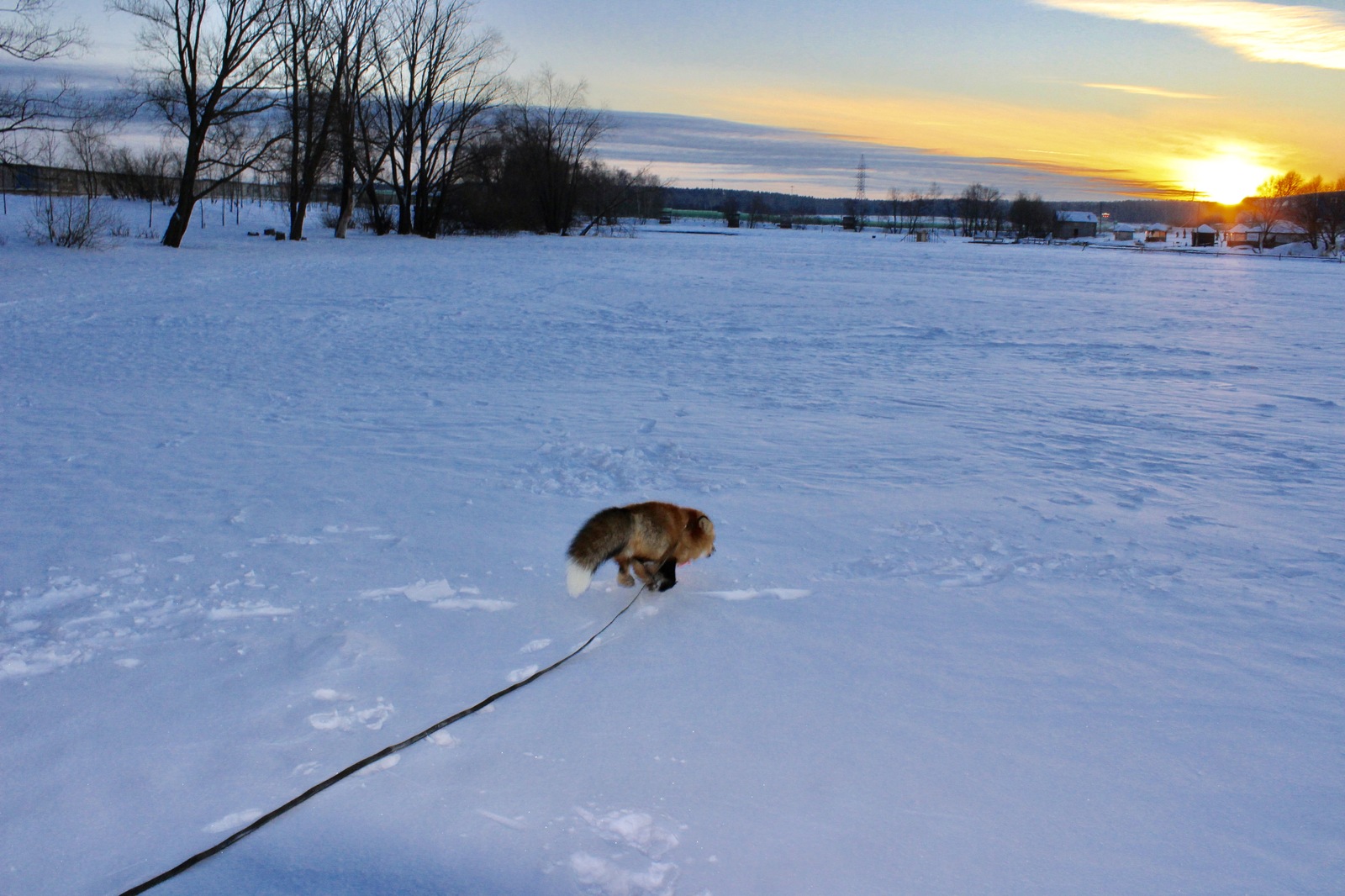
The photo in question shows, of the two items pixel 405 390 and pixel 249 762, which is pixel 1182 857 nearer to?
pixel 249 762

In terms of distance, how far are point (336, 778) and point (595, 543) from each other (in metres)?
1.52

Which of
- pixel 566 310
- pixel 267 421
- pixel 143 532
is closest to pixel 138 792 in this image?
pixel 143 532

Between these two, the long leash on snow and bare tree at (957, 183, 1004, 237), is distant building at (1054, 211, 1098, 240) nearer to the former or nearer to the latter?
bare tree at (957, 183, 1004, 237)

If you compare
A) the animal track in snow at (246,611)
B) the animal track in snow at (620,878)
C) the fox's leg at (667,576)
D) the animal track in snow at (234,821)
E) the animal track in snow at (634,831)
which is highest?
the fox's leg at (667,576)

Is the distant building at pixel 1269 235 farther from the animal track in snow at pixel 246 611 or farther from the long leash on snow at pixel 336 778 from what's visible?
the animal track in snow at pixel 246 611

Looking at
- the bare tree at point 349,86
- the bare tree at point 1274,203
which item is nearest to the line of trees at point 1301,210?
the bare tree at point 1274,203

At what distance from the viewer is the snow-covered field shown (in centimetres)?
272

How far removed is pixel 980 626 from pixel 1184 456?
4382 mm

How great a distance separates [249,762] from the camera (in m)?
3.02

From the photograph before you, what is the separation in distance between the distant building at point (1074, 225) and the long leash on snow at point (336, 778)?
13358 cm

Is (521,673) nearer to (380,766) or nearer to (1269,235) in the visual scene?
(380,766)

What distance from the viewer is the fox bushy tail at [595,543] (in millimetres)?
3951

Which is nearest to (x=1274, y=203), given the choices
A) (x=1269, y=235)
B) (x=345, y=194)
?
(x=1269, y=235)

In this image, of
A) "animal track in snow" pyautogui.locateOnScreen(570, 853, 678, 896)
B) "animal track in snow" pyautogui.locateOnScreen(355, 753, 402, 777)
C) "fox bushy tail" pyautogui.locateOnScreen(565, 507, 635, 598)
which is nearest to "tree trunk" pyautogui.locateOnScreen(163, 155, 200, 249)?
"fox bushy tail" pyautogui.locateOnScreen(565, 507, 635, 598)
